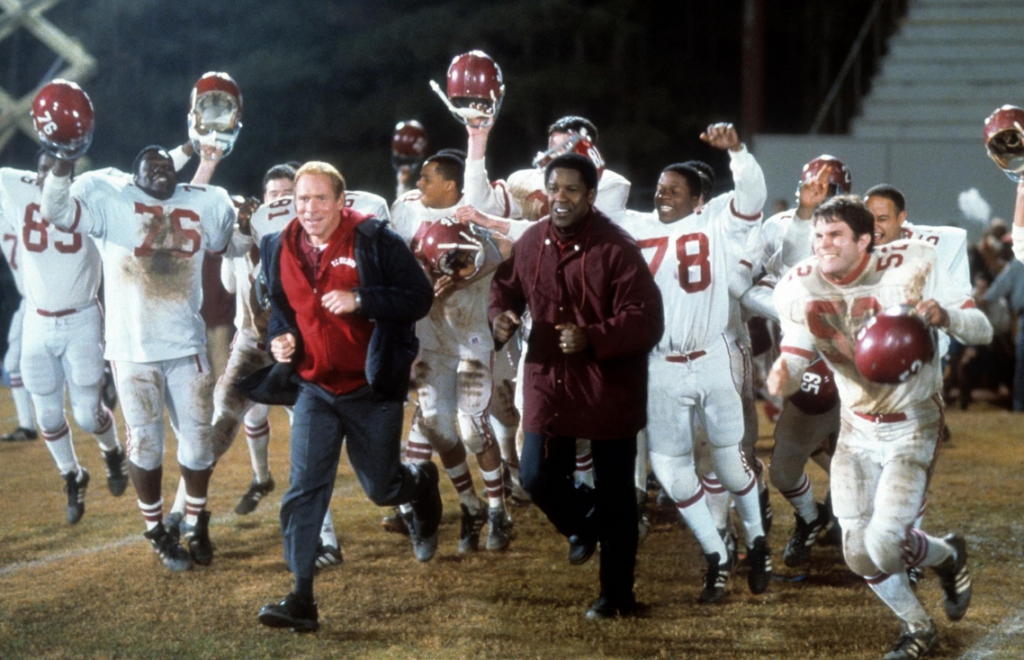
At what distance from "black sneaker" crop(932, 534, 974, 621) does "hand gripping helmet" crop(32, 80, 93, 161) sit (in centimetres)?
432

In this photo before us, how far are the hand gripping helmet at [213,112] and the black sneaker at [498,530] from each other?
2464mm

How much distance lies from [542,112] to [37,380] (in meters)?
14.6

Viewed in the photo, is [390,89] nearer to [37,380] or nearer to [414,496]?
[37,380]

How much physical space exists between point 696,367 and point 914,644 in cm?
155

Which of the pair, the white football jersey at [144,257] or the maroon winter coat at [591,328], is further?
the white football jersey at [144,257]

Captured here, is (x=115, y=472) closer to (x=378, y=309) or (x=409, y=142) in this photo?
(x=409, y=142)

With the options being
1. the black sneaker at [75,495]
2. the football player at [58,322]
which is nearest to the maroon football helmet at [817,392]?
the football player at [58,322]

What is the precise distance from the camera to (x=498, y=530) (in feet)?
23.1

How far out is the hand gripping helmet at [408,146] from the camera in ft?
34.1

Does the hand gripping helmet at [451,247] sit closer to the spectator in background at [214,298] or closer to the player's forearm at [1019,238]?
the player's forearm at [1019,238]

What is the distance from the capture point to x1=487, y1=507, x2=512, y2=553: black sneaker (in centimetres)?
700

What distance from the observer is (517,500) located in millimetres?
8195

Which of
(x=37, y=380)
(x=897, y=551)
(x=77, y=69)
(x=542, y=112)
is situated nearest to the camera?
(x=897, y=551)

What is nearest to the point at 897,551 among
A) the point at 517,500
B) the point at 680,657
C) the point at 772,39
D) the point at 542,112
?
the point at 680,657
